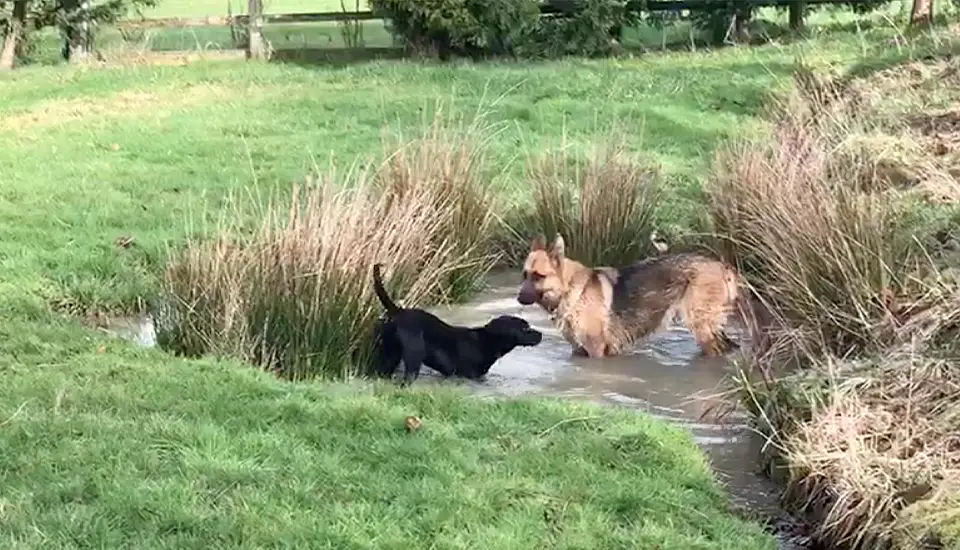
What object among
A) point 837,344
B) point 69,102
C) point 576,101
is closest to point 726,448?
point 837,344

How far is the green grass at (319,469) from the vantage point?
4246mm

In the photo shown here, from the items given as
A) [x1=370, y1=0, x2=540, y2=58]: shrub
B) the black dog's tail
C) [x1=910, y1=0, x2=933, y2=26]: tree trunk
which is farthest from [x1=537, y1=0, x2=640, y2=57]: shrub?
the black dog's tail

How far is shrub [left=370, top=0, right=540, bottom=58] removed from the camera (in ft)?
59.5

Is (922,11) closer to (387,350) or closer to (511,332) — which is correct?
(511,332)

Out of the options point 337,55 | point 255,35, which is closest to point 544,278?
point 255,35

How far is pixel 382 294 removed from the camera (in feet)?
21.3

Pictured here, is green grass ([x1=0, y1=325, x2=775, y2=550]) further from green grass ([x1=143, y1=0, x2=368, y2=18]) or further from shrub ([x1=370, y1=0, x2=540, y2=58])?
green grass ([x1=143, y1=0, x2=368, y2=18])

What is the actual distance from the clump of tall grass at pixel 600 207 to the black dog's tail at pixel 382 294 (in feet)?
7.35

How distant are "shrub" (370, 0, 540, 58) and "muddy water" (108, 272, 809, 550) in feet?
34.2

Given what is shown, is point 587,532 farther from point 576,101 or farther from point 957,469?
point 576,101

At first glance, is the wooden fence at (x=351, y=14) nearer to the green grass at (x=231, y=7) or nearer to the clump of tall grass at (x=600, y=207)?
the green grass at (x=231, y=7)

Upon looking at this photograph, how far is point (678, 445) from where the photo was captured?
211 inches

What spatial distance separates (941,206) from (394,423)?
13.5 feet

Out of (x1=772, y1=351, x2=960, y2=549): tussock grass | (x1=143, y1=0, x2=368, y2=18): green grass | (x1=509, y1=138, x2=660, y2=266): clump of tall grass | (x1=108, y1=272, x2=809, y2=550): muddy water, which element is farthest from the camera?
(x1=143, y1=0, x2=368, y2=18): green grass
